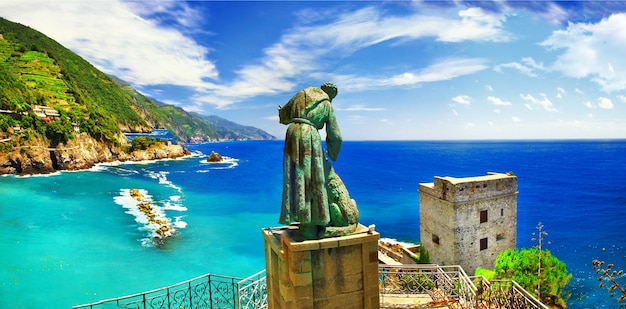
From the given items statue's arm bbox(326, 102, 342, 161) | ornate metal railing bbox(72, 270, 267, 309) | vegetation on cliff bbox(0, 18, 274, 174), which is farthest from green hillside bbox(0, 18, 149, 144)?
statue's arm bbox(326, 102, 342, 161)

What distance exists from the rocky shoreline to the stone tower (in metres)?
68.2

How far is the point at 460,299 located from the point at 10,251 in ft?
98.5

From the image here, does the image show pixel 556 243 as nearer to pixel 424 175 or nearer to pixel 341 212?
pixel 341 212

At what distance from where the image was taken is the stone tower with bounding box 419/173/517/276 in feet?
71.3

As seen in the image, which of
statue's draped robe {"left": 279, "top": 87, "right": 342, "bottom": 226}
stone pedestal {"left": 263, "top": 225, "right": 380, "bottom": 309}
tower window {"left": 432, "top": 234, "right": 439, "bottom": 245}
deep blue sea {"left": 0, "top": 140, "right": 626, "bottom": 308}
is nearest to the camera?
stone pedestal {"left": 263, "top": 225, "right": 380, "bottom": 309}

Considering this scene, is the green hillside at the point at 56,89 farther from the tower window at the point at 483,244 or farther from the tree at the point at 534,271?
the tree at the point at 534,271

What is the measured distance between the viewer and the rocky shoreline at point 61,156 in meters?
61.7

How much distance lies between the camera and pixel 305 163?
5891 millimetres

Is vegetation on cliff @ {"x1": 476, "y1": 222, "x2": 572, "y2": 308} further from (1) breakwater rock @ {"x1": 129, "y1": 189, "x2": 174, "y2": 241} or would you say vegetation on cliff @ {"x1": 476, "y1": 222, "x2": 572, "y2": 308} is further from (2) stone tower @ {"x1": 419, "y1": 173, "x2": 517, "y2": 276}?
(1) breakwater rock @ {"x1": 129, "y1": 189, "x2": 174, "y2": 241}

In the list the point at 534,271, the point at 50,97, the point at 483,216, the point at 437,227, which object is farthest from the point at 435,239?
the point at 50,97

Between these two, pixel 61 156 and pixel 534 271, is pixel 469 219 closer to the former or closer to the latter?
pixel 534 271

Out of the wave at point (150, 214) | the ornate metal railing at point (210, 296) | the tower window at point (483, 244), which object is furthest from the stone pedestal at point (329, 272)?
the wave at point (150, 214)

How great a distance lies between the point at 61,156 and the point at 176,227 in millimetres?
49043

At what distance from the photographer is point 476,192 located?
72.5ft
